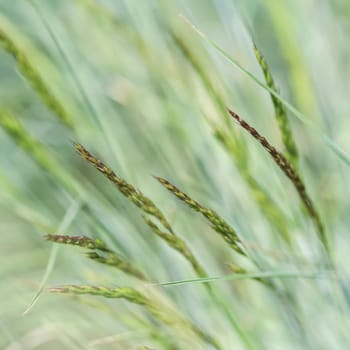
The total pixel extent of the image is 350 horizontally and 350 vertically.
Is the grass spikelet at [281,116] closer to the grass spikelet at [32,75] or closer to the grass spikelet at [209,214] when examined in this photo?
the grass spikelet at [209,214]

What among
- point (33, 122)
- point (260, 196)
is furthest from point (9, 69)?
point (260, 196)

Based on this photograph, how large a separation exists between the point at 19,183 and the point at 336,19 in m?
0.65

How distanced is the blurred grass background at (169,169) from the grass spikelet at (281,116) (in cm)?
11

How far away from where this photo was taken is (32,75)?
97cm

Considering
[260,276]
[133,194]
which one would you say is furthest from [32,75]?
[260,276]

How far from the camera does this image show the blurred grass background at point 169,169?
107cm

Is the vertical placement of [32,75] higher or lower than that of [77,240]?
higher

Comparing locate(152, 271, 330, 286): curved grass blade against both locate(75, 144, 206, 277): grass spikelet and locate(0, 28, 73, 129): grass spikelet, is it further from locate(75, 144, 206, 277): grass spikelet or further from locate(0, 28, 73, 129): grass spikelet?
locate(0, 28, 73, 129): grass spikelet

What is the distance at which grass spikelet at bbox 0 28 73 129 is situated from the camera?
93 cm

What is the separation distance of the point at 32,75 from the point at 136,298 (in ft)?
0.97

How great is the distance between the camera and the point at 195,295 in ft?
3.92

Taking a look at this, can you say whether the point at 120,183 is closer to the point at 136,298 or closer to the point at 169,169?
the point at 136,298

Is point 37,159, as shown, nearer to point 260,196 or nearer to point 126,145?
point 260,196

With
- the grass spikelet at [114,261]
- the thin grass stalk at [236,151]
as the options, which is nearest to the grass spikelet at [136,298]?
the grass spikelet at [114,261]
